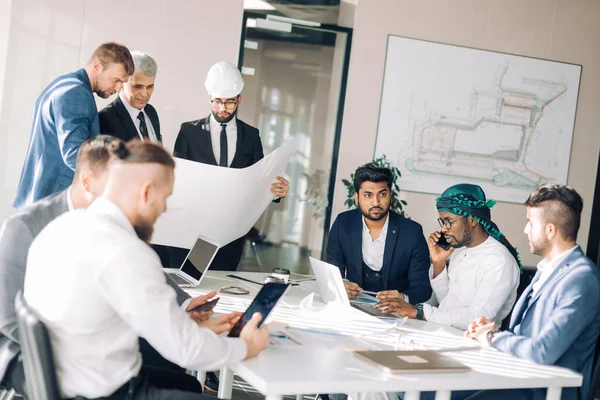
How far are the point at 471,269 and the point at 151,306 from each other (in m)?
1.87

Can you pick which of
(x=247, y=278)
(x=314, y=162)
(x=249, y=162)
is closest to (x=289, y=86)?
(x=314, y=162)

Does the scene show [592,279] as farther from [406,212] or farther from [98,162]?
[406,212]

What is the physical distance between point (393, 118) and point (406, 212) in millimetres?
829

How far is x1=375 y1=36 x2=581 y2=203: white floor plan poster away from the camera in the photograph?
5.94 metres

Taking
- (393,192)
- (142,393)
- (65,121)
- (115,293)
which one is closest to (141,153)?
(115,293)

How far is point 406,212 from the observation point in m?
6.01

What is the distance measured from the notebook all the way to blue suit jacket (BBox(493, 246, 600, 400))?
0.99ft

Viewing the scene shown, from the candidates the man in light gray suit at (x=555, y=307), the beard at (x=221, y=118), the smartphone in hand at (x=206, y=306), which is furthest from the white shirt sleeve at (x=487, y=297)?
the beard at (x=221, y=118)

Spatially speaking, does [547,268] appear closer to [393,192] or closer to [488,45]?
[393,192]

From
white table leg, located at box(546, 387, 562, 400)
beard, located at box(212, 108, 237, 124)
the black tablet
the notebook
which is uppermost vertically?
beard, located at box(212, 108, 237, 124)

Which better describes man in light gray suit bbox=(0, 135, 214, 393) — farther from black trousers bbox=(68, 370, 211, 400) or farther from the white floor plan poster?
the white floor plan poster

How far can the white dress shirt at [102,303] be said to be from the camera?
175 cm

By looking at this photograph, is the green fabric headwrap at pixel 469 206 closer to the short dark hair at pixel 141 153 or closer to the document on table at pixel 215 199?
the document on table at pixel 215 199

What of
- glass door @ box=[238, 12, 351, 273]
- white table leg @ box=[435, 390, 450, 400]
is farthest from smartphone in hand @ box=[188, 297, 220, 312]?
glass door @ box=[238, 12, 351, 273]
